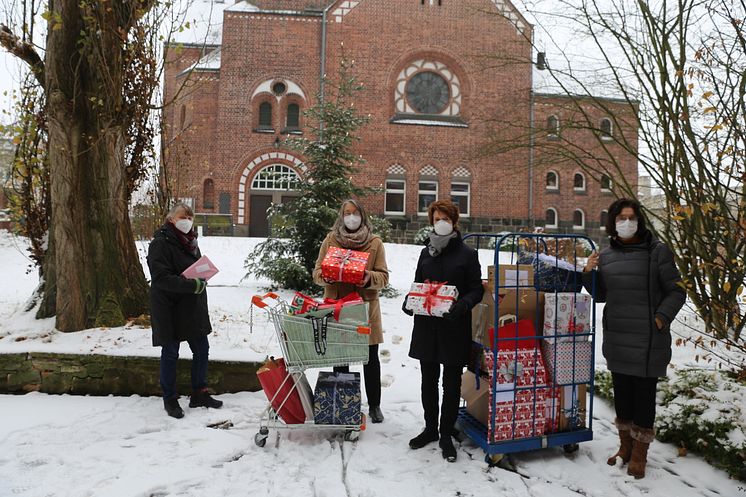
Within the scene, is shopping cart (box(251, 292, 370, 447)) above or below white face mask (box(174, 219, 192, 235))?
below

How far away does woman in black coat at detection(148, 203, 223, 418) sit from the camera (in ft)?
14.5

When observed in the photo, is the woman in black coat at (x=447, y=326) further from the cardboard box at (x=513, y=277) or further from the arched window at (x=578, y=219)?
the arched window at (x=578, y=219)

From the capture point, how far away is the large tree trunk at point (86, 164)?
229 inches

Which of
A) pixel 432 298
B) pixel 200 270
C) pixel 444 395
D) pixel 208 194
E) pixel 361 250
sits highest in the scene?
pixel 208 194

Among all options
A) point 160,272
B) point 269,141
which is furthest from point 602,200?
point 160,272

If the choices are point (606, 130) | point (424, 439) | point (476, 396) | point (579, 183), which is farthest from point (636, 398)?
point (579, 183)

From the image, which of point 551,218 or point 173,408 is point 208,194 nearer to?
point 551,218

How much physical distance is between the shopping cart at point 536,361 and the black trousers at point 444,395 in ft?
0.72

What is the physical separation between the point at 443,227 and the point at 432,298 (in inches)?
22.8

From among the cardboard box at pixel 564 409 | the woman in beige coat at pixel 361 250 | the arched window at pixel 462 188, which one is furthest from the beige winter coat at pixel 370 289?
the arched window at pixel 462 188

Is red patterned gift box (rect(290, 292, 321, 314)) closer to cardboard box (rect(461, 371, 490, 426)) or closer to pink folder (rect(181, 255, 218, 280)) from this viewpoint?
pink folder (rect(181, 255, 218, 280))

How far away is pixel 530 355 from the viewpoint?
3.83 metres

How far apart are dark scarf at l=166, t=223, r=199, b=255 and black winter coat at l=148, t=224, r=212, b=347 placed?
21 mm

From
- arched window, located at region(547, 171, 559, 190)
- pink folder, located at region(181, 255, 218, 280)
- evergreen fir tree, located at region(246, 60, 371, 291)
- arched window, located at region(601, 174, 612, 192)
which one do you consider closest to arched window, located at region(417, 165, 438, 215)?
arched window, located at region(547, 171, 559, 190)
